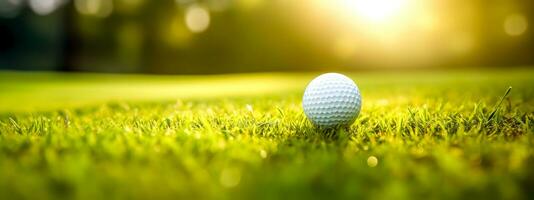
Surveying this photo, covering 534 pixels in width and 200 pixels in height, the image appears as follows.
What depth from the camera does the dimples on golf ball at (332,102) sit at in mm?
2531

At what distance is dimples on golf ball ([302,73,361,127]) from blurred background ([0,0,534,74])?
61.4ft

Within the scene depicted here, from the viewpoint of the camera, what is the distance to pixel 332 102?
256cm

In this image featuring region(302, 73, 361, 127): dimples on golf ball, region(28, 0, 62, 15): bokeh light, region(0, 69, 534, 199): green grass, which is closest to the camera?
region(0, 69, 534, 199): green grass

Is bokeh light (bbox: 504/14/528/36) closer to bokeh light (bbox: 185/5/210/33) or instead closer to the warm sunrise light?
the warm sunrise light

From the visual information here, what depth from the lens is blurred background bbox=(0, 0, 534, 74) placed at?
21.2 meters

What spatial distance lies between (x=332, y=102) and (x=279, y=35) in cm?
1919

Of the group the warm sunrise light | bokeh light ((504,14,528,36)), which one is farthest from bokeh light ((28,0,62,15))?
bokeh light ((504,14,528,36))

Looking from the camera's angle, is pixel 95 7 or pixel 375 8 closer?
pixel 375 8

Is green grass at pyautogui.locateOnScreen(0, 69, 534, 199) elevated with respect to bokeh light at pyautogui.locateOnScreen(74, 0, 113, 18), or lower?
lower

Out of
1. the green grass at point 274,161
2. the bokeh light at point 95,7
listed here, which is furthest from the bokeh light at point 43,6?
the green grass at point 274,161

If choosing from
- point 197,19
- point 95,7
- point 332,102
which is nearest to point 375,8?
point 197,19

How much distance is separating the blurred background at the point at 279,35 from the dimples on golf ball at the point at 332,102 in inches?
736

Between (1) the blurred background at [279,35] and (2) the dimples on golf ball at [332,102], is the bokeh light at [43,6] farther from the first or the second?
(2) the dimples on golf ball at [332,102]

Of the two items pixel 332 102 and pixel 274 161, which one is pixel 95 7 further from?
pixel 274 161
